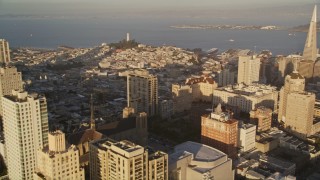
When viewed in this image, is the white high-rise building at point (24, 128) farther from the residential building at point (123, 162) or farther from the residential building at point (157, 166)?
the residential building at point (157, 166)

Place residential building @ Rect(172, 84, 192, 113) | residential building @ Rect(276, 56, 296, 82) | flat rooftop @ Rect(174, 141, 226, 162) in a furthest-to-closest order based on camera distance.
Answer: residential building @ Rect(276, 56, 296, 82) < residential building @ Rect(172, 84, 192, 113) < flat rooftop @ Rect(174, 141, 226, 162)

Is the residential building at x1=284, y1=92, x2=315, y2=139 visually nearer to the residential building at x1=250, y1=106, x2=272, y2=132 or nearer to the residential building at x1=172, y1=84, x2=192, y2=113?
the residential building at x1=250, y1=106, x2=272, y2=132

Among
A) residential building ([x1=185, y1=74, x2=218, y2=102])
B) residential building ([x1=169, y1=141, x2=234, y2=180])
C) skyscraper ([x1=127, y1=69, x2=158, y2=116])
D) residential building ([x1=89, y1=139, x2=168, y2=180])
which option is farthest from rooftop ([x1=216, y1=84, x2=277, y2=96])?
residential building ([x1=89, y1=139, x2=168, y2=180])

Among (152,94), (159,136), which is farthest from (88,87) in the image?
(159,136)

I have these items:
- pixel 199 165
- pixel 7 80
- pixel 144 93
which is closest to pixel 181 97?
pixel 144 93

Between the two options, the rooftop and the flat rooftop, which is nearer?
the flat rooftop

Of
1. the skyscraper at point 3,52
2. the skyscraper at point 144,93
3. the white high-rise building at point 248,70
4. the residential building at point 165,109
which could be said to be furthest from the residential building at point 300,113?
the skyscraper at point 3,52
